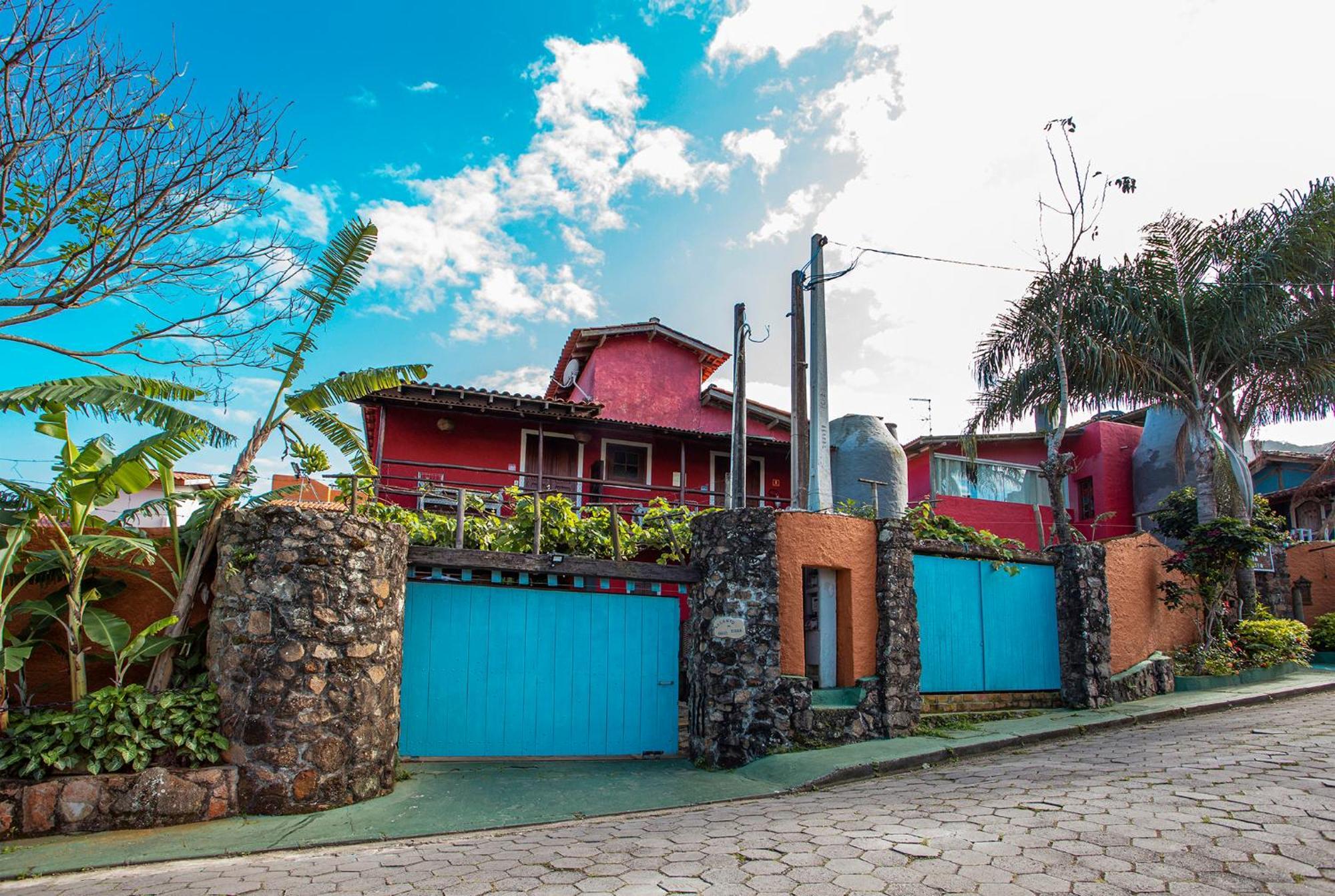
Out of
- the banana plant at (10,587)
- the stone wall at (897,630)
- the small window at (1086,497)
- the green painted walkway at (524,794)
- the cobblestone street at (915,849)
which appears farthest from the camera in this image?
the small window at (1086,497)

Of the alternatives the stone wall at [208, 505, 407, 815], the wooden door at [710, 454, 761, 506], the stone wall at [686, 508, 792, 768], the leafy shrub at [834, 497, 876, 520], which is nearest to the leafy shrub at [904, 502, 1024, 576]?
the leafy shrub at [834, 497, 876, 520]

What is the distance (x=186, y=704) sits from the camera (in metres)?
6.80

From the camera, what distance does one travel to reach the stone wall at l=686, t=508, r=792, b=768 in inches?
335

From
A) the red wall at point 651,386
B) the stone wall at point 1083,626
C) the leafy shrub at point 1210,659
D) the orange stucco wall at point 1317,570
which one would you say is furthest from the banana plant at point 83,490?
the orange stucco wall at point 1317,570

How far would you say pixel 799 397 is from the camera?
11227 millimetres

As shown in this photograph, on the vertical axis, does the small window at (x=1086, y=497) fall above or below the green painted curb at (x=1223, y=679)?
above

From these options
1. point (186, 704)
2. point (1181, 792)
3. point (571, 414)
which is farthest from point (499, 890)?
point (571, 414)

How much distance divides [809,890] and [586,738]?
471 centimetres

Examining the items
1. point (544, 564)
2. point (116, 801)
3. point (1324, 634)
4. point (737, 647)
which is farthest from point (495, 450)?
point (1324, 634)

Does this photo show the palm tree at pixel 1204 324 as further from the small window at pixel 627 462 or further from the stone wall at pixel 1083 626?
the small window at pixel 627 462

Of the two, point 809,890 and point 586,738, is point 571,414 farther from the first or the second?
point 809,890

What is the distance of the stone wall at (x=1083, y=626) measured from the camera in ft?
35.5

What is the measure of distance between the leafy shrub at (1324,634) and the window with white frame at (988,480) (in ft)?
18.3

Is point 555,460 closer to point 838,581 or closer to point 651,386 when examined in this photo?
point 651,386
